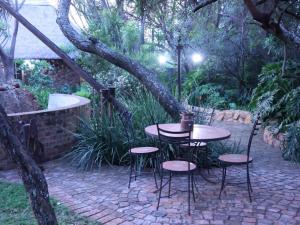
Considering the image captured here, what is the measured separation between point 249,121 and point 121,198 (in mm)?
6126

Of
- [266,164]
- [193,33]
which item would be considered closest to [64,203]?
[266,164]

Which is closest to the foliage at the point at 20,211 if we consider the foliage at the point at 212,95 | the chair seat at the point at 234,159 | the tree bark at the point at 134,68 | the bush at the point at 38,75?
the chair seat at the point at 234,159

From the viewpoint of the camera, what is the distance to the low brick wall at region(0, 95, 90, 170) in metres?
5.73

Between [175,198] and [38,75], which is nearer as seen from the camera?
[175,198]

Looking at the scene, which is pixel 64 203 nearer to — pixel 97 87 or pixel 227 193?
pixel 227 193

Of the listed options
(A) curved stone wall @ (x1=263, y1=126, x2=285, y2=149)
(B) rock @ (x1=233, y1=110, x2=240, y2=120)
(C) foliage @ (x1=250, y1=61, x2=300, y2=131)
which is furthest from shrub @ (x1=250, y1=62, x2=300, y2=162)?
(B) rock @ (x1=233, y1=110, x2=240, y2=120)

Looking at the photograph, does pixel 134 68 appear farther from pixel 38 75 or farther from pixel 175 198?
pixel 38 75

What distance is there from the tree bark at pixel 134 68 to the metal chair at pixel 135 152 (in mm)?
745

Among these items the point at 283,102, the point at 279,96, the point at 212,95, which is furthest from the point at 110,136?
the point at 212,95

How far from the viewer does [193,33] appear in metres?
11.7

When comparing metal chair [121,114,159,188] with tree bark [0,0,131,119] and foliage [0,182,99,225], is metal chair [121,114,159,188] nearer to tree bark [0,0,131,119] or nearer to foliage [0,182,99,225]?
A: tree bark [0,0,131,119]

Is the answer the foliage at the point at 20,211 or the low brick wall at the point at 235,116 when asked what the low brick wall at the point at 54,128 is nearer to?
the foliage at the point at 20,211

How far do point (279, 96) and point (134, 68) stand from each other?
3554 millimetres

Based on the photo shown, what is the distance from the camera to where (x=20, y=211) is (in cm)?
391
